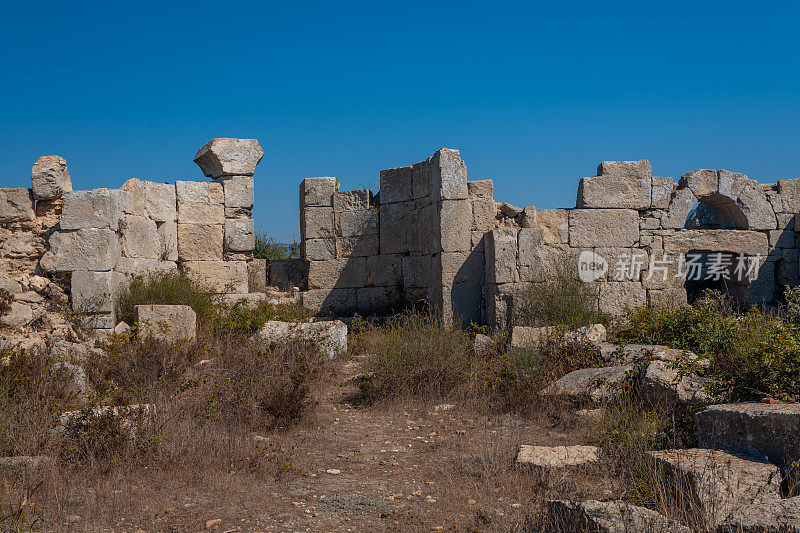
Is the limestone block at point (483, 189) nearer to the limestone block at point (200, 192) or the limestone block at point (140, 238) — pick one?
the limestone block at point (200, 192)

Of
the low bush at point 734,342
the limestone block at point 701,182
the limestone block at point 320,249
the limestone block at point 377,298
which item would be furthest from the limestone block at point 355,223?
the limestone block at point 701,182

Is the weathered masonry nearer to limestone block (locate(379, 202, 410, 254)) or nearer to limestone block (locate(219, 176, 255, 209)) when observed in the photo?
limestone block (locate(379, 202, 410, 254))

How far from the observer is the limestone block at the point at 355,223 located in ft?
38.7

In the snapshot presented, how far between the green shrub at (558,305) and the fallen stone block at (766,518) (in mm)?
5508

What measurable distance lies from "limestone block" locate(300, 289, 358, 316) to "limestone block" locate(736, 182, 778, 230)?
664 centimetres

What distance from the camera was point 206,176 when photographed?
1153 cm

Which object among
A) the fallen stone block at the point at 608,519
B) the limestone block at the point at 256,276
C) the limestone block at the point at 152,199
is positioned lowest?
the fallen stone block at the point at 608,519

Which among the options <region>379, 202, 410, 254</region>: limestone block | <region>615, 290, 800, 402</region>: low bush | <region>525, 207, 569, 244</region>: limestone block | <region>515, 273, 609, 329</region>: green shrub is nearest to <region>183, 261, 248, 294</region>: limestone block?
<region>379, 202, 410, 254</region>: limestone block

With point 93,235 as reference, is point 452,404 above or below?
below

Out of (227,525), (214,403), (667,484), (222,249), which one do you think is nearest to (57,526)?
(227,525)

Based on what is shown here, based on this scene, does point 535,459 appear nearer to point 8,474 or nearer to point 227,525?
point 227,525

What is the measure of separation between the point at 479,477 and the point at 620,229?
6.69m

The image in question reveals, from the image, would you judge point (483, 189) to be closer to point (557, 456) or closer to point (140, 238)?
point (140, 238)

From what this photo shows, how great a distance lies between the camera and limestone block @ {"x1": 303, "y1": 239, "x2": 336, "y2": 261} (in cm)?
1180
